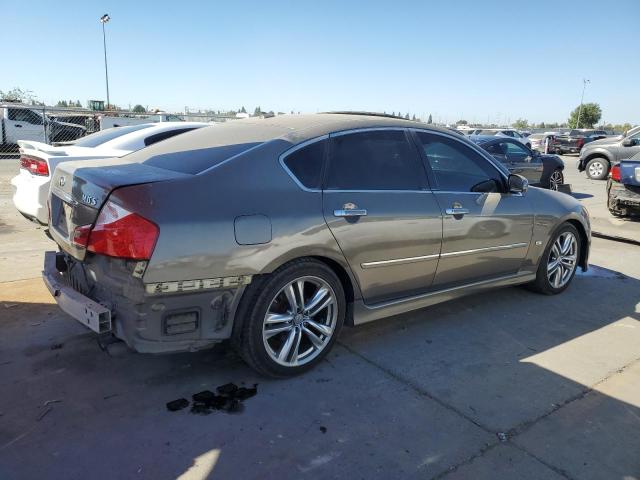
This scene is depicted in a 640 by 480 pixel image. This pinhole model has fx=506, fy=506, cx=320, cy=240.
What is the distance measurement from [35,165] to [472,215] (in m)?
4.86

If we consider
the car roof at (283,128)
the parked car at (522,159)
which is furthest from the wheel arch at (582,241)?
the parked car at (522,159)

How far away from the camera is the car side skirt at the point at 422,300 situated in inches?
143

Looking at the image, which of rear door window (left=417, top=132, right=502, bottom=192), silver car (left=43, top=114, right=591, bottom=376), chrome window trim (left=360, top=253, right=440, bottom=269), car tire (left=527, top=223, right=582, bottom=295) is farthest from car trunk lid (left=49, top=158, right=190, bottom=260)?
car tire (left=527, top=223, right=582, bottom=295)

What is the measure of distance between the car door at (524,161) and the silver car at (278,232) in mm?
7991

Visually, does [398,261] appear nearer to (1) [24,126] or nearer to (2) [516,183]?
(2) [516,183]

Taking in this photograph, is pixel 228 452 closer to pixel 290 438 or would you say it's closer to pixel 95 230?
pixel 290 438

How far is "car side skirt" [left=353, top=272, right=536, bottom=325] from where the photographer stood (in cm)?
363

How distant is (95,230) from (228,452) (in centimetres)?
140

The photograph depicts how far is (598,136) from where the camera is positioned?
3303 centimetres

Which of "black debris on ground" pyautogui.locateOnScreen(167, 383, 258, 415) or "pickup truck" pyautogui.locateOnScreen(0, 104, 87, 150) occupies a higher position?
"pickup truck" pyautogui.locateOnScreen(0, 104, 87, 150)

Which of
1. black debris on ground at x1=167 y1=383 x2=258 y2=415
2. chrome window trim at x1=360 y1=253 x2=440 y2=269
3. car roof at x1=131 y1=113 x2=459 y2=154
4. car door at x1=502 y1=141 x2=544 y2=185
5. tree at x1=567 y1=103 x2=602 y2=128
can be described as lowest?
black debris on ground at x1=167 y1=383 x2=258 y2=415

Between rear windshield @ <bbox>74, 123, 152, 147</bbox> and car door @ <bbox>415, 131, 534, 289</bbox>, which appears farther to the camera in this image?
rear windshield @ <bbox>74, 123, 152, 147</bbox>

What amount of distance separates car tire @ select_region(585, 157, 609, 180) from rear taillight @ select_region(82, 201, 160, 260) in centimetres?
1726

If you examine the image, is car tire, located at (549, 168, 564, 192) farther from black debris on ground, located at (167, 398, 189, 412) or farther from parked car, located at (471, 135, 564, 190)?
black debris on ground, located at (167, 398, 189, 412)
